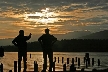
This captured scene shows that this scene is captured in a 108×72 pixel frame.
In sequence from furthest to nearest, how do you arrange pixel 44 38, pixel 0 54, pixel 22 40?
pixel 44 38 < pixel 22 40 < pixel 0 54

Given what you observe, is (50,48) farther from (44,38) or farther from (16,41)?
(16,41)

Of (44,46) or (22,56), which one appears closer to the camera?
(22,56)

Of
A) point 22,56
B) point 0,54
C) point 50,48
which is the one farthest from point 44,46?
point 0,54

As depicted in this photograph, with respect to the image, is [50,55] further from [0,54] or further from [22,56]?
[0,54]

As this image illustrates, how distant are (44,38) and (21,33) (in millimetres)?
2430

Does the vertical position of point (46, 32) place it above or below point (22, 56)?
above

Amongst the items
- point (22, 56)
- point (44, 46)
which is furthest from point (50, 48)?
point (22, 56)

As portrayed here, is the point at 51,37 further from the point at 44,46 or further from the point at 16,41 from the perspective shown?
the point at 16,41

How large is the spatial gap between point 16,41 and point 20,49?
2.52 feet

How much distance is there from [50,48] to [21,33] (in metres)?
3.08

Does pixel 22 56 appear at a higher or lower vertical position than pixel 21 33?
lower

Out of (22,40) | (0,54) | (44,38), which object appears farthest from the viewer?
(44,38)

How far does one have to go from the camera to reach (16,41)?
75.2 feet

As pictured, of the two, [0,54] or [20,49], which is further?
[20,49]
